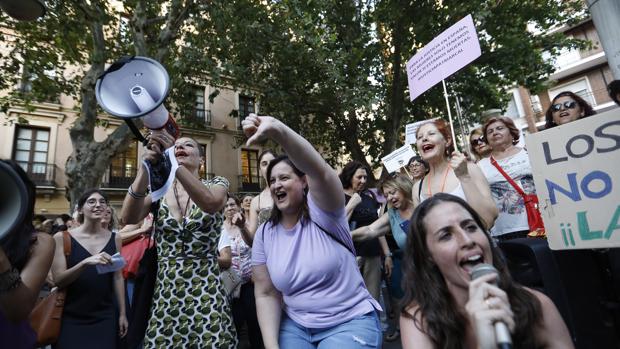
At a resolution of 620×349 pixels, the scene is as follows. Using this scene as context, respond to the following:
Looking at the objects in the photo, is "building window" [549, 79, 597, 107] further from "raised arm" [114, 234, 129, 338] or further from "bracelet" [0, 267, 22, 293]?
"bracelet" [0, 267, 22, 293]

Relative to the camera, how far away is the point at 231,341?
7.09ft

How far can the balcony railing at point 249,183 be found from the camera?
70.7 feet

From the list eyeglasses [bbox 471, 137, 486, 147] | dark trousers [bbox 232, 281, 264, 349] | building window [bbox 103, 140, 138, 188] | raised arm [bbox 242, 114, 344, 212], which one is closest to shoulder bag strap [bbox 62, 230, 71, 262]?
dark trousers [bbox 232, 281, 264, 349]

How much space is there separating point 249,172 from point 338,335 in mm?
21013

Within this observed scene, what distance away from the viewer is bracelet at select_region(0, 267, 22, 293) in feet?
4.33

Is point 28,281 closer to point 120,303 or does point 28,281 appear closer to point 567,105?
point 120,303

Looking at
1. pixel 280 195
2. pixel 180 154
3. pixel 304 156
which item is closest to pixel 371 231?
pixel 280 195

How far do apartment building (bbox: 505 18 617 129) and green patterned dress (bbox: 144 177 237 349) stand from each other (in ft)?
73.4

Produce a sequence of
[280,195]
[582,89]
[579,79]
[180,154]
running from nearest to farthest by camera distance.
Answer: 1. [280,195]
2. [180,154]
3. [582,89]
4. [579,79]

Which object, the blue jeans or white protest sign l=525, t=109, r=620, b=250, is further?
the blue jeans

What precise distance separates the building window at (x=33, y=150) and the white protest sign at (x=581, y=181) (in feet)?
66.0

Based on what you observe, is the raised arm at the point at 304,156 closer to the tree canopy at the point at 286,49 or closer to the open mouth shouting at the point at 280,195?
the open mouth shouting at the point at 280,195

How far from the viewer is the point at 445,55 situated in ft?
10.3

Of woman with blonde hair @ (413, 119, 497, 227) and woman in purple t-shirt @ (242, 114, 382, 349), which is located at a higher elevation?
woman with blonde hair @ (413, 119, 497, 227)
